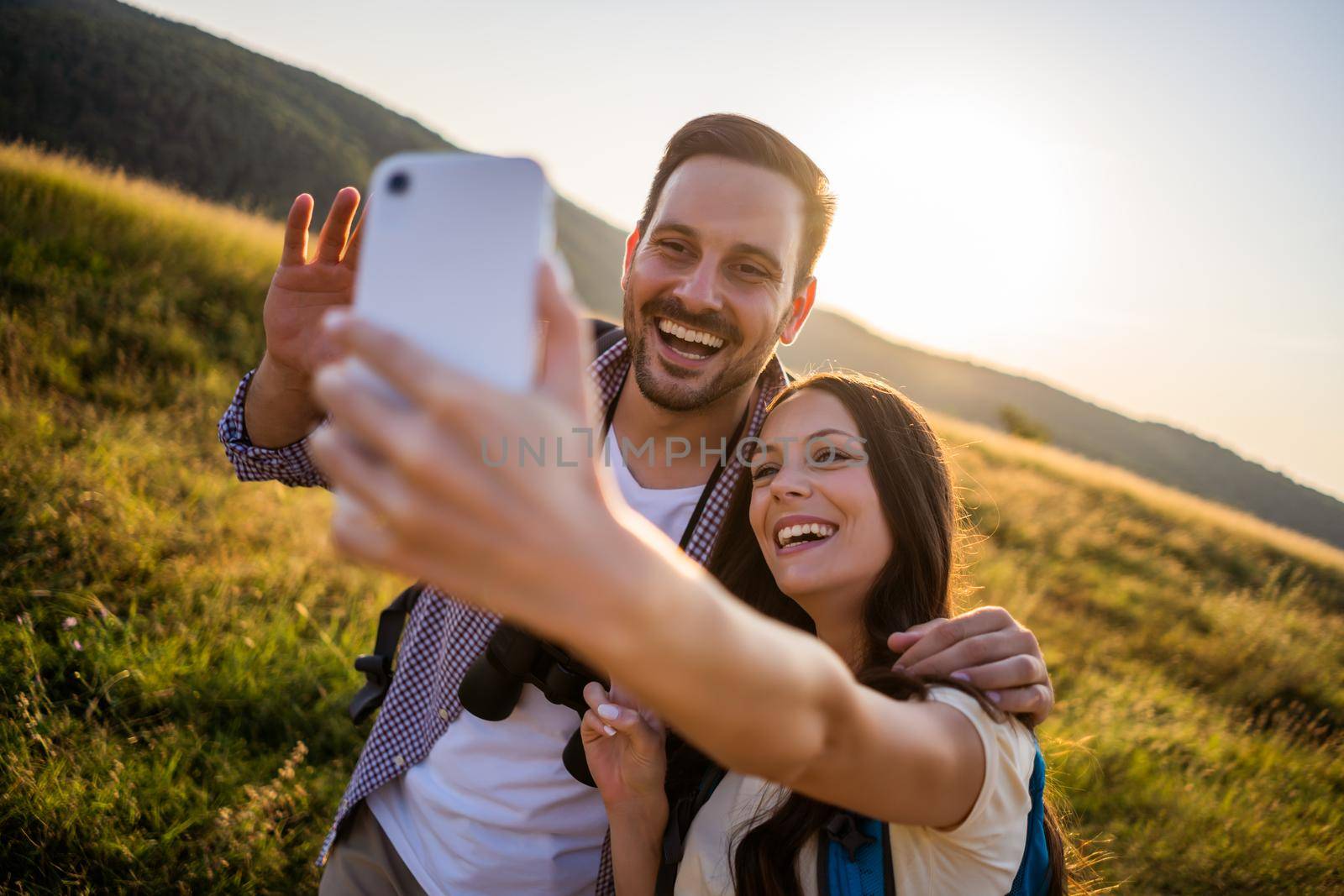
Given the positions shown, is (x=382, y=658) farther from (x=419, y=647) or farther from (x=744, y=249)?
(x=744, y=249)

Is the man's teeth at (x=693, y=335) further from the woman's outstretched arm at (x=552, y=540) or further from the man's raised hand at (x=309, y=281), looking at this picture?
the woman's outstretched arm at (x=552, y=540)

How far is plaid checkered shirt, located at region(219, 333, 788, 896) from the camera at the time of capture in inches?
81.0

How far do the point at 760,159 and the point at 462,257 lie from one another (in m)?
2.13

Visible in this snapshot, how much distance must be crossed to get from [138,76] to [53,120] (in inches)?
233

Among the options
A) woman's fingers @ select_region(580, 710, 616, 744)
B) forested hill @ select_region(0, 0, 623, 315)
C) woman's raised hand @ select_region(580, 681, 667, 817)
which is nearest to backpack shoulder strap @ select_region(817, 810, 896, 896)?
woman's raised hand @ select_region(580, 681, 667, 817)

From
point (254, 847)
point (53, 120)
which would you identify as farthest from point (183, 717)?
point (53, 120)

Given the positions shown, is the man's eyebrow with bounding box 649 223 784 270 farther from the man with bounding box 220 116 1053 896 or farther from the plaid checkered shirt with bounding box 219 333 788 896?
the plaid checkered shirt with bounding box 219 333 788 896

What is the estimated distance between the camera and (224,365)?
253 inches

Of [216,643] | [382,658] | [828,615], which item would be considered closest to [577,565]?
[828,615]

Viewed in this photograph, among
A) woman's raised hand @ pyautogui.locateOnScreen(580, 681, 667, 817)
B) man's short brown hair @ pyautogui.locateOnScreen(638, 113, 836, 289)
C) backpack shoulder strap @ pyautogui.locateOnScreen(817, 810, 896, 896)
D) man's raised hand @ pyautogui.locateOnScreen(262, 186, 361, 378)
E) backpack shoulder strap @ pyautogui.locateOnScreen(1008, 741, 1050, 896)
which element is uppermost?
man's short brown hair @ pyautogui.locateOnScreen(638, 113, 836, 289)

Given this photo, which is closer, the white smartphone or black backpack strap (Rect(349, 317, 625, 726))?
the white smartphone

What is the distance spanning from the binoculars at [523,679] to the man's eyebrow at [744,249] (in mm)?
1472

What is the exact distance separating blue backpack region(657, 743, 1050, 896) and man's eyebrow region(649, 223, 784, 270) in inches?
66.6
